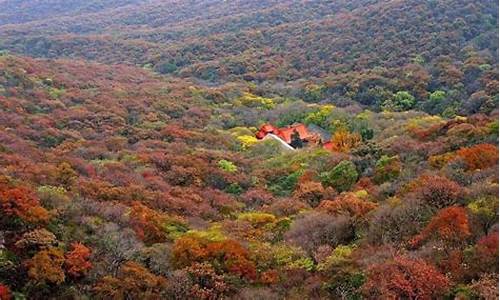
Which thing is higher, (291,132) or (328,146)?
(328,146)

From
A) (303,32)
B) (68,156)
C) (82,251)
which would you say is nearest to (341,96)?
(303,32)

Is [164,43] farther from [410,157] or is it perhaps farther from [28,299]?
[28,299]

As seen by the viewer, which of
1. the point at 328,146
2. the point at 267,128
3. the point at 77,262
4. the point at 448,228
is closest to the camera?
the point at 448,228

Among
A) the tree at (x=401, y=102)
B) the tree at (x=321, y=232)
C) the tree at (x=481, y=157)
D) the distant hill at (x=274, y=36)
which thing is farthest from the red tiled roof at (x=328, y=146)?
the distant hill at (x=274, y=36)

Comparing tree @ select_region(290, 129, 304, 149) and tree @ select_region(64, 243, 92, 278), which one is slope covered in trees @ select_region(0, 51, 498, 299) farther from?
tree @ select_region(290, 129, 304, 149)

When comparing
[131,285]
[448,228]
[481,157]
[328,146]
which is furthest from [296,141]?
[131,285]

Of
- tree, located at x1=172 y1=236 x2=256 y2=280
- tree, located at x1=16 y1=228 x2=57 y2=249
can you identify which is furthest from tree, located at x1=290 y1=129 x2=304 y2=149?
tree, located at x1=16 y1=228 x2=57 y2=249

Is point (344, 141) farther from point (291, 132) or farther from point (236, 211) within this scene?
point (236, 211)

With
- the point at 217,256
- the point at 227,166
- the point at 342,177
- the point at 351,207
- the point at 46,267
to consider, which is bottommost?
the point at 227,166
